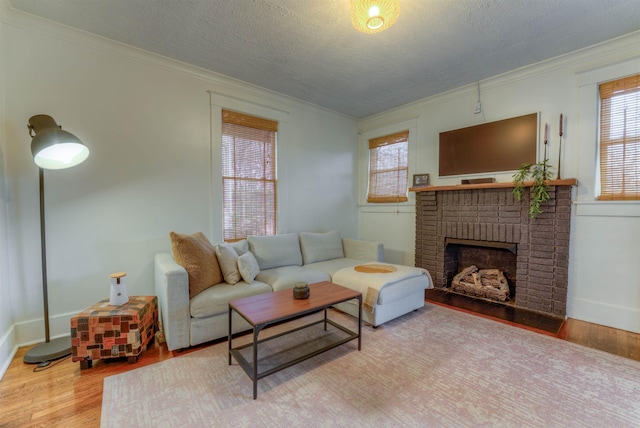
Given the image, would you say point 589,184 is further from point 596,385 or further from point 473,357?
point 473,357

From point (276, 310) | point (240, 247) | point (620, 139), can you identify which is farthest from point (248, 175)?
point (620, 139)

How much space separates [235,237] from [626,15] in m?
4.34

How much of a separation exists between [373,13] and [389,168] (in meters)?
2.91

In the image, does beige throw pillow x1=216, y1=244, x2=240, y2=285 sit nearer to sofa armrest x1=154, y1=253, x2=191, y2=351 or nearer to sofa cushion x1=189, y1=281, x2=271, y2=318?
sofa cushion x1=189, y1=281, x2=271, y2=318

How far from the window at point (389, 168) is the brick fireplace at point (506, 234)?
46 cm

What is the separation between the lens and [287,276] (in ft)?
9.34

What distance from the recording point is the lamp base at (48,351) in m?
1.99

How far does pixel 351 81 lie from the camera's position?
338 centimetres

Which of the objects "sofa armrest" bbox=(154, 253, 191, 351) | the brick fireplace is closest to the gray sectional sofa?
"sofa armrest" bbox=(154, 253, 191, 351)

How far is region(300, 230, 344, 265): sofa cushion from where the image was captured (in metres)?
3.65

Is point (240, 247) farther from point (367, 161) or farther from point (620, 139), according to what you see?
point (620, 139)

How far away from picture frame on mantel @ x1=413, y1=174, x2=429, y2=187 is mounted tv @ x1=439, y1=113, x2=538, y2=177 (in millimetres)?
219

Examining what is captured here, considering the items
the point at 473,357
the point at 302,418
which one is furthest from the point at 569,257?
the point at 302,418

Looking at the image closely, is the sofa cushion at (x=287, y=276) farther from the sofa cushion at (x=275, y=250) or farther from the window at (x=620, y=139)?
the window at (x=620, y=139)
